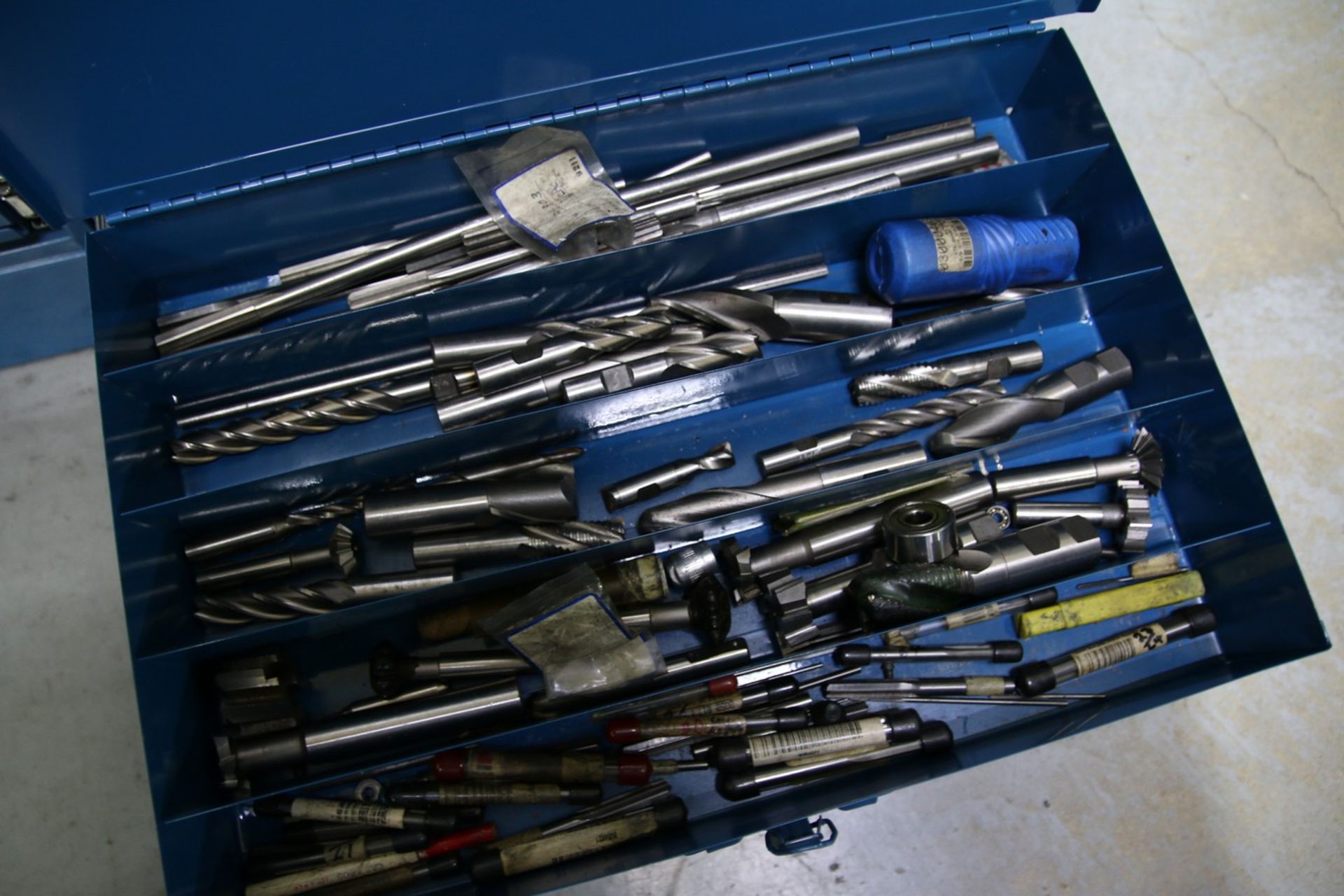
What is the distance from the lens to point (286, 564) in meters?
1.67

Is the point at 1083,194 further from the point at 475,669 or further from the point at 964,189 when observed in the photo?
the point at 475,669

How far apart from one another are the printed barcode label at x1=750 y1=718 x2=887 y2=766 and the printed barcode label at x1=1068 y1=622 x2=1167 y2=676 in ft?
1.26

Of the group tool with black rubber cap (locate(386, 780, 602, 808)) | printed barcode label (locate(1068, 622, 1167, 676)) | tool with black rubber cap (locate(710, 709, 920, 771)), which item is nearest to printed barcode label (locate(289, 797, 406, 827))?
tool with black rubber cap (locate(386, 780, 602, 808))

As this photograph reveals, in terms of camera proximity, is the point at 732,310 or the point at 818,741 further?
the point at 732,310

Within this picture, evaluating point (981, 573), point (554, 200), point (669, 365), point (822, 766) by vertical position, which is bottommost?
point (822, 766)

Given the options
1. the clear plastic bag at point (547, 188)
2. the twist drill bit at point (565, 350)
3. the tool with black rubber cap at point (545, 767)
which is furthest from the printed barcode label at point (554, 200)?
the tool with black rubber cap at point (545, 767)

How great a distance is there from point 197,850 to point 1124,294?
181 cm

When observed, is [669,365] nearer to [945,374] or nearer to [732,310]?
[732,310]

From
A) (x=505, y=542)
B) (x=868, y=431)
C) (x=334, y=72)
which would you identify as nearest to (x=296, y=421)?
(x=505, y=542)

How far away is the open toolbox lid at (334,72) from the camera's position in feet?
4.51

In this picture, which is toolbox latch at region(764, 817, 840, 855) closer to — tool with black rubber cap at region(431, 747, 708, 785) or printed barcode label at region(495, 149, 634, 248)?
tool with black rubber cap at region(431, 747, 708, 785)

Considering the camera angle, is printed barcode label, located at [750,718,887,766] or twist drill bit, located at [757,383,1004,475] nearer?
printed barcode label, located at [750,718,887,766]

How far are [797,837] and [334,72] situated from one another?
56.0 inches

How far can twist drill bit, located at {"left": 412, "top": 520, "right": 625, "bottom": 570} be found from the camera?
1637 mm
